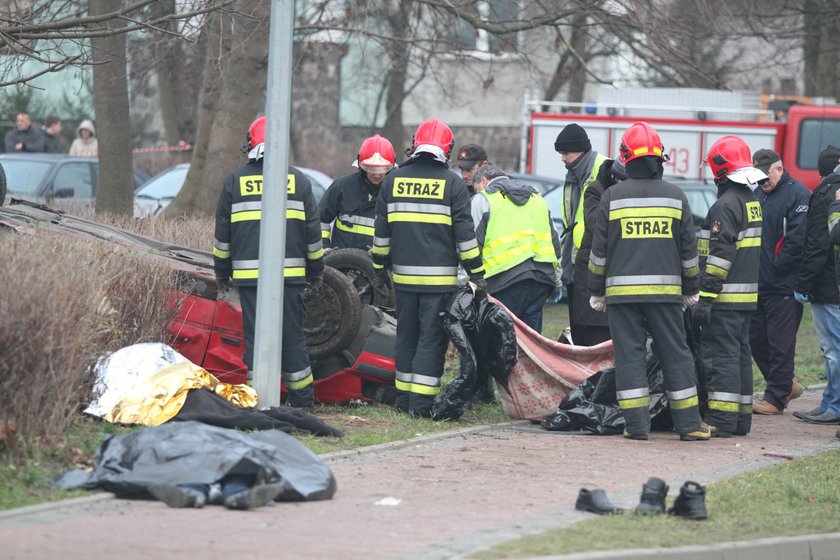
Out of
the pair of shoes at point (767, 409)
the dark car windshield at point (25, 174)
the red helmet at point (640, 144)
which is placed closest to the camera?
the red helmet at point (640, 144)

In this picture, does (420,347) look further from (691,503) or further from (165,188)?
(165,188)

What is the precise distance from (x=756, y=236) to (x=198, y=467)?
454cm

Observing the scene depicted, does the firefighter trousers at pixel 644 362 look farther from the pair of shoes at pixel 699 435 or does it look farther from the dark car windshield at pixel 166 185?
the dark car windshield at pixel 166 185

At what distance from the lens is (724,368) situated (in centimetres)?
882

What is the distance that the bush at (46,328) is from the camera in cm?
647

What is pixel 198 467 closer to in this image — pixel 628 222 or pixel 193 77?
pixel 628 222

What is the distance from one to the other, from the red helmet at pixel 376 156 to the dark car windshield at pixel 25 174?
9.14 meters

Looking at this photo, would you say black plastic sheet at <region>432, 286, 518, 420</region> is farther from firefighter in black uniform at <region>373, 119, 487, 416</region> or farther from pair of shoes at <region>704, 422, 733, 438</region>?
pair of shoes at <region>704, 422, 733, 438</region>

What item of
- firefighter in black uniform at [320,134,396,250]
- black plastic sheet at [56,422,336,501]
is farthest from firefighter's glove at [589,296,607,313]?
black plastic sheet at [56,422,336,501]

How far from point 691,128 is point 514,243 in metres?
13.4

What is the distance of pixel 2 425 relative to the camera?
6406mm

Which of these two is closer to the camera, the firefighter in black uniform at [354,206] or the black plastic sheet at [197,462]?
the black plastic sheet at [197,462]

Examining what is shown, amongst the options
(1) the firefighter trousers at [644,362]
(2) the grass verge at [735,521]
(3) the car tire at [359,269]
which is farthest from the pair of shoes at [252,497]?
(3) the car tire at [359,269]

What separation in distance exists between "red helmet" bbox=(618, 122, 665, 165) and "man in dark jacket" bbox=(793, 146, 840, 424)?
1649 mm
